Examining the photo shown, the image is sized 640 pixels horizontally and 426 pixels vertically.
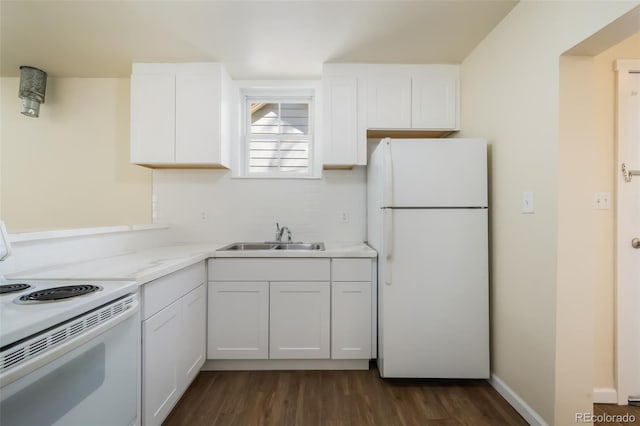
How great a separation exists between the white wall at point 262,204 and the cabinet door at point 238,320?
711mm

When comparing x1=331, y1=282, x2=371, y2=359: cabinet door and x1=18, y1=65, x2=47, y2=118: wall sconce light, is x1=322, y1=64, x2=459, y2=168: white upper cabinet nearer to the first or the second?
x1=331, y1=282, x2=371, y2=359: cabinet door

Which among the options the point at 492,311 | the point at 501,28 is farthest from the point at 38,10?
the point at 492,311

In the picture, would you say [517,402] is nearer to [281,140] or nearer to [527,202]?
[527,202]

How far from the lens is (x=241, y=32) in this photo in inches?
77.4

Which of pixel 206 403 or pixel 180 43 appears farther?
pixel 180 43

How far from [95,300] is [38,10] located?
204 centimetres

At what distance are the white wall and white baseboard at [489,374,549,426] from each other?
1.44 m

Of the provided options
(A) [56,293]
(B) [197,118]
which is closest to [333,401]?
(A) [56,293]

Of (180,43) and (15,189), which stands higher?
(180,43)

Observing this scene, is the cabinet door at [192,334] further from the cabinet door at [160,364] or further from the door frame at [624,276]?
the door frame at [624,276]

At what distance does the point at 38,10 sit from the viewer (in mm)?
1766

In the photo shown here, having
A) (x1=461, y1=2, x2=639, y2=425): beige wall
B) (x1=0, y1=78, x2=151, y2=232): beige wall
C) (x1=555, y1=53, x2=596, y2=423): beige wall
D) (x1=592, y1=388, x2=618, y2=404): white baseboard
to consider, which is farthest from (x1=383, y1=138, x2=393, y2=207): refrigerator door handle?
(x1=0, y1=78, x2=151, y2=232): beige wall

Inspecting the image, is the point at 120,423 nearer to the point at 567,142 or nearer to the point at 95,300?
the point at 95,300

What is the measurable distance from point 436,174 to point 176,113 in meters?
2.13
